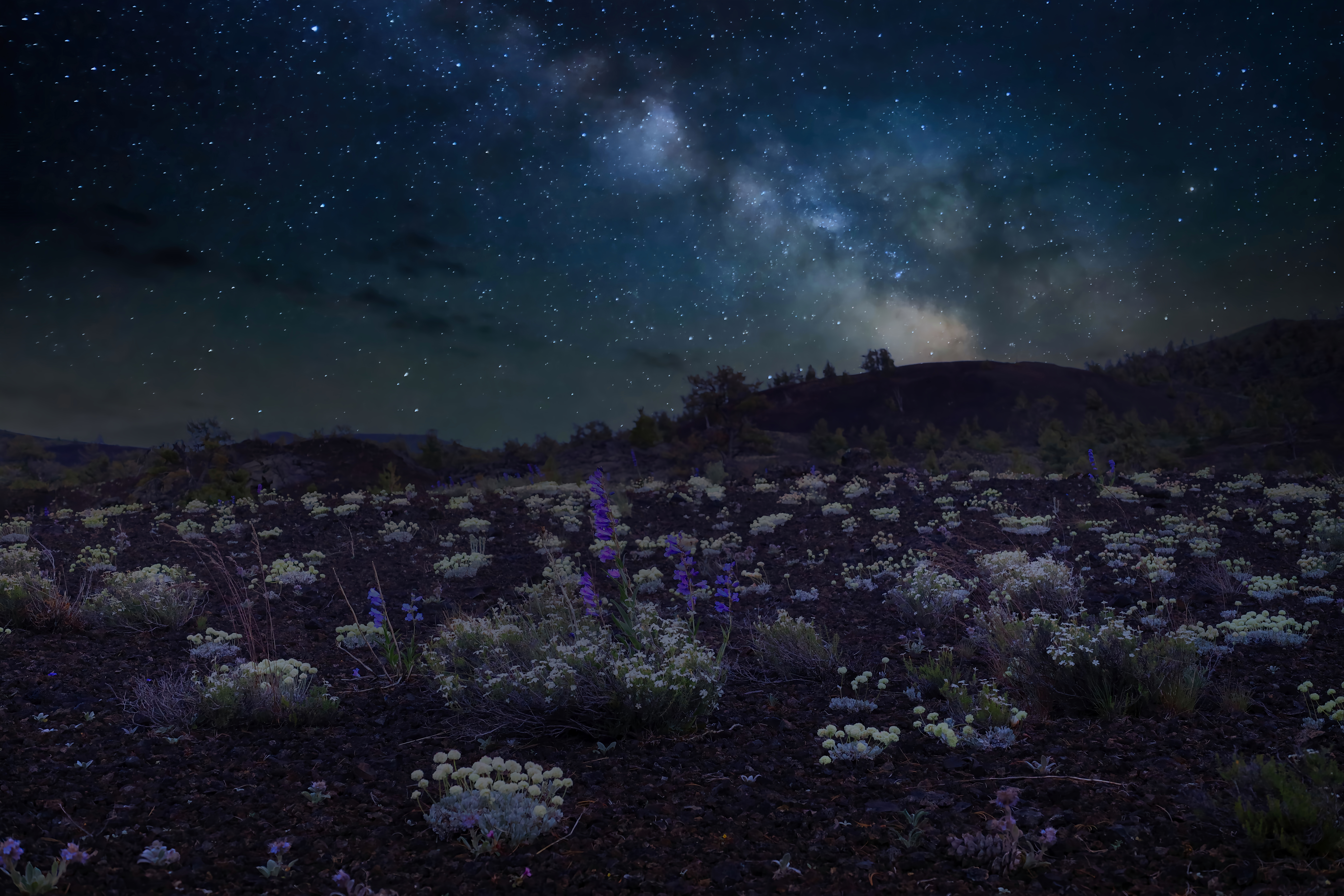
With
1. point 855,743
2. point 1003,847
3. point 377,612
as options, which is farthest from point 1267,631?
point 377,612

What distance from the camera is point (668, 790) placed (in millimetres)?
3762

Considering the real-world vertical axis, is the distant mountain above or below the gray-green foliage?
above

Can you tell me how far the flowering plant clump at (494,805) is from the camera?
315 centimetres

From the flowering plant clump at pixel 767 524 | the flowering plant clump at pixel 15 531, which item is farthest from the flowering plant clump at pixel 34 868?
the flowering plant clump at pixel 15 531

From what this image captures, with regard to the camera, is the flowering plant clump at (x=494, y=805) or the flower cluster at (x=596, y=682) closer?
the flowering plant clump at (x=494, y=805)

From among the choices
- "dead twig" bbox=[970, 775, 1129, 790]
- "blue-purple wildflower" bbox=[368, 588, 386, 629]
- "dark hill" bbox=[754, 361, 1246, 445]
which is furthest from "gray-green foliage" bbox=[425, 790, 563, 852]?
"dark hill" bbox=[754, 361, 1246, 445]

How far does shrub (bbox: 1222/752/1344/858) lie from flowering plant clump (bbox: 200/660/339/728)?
4.84 meters

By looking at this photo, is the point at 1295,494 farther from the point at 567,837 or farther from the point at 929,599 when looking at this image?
the point at 567,837

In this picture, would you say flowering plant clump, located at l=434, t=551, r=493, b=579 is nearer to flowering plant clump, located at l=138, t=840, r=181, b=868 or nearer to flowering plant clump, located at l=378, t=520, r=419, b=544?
flowering plant clump, located at l=378, t=520, r=419, b=544

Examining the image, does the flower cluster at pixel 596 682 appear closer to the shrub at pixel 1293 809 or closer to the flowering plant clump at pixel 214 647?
the flowering plant clump at pixel 214 647

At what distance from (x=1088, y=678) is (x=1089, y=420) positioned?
3914 centimetres

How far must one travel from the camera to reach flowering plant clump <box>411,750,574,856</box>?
315 cm

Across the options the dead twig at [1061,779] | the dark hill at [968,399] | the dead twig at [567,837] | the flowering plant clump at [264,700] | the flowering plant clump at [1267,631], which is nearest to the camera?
the dead twig at [567,837]

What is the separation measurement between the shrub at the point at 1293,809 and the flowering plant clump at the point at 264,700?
4.84 m
